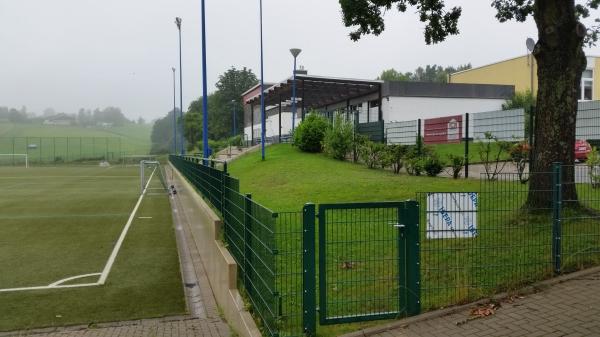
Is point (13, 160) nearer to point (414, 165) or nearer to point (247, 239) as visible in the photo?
point (414, 165)

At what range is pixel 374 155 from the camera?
69.1 feet

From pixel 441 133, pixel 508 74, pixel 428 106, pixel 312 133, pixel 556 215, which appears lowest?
pixel 556 215

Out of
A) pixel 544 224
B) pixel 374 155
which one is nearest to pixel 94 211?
pixel 374 155

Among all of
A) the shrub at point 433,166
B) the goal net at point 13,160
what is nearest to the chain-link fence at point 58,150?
the goal net at point 13,160

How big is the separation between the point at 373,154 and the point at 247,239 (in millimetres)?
15406

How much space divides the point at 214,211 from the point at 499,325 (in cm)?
609

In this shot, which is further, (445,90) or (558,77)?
(445,90)

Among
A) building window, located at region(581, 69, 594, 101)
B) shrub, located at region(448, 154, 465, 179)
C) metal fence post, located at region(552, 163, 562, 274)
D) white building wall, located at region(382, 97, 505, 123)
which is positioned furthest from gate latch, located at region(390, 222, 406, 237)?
building window, located at region(581, 69, 594, 101)

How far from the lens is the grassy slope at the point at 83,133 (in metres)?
99.9

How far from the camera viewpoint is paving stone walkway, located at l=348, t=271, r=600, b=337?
501 centimetres

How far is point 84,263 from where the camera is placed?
10820 mm

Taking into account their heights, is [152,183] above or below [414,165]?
below

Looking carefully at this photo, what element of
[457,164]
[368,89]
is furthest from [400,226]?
[368,89]

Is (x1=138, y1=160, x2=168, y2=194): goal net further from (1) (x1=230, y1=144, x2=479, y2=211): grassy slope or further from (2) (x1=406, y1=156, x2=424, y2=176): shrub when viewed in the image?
(2) (x1=406, y1=156, x2=424, y2=176): shrub
